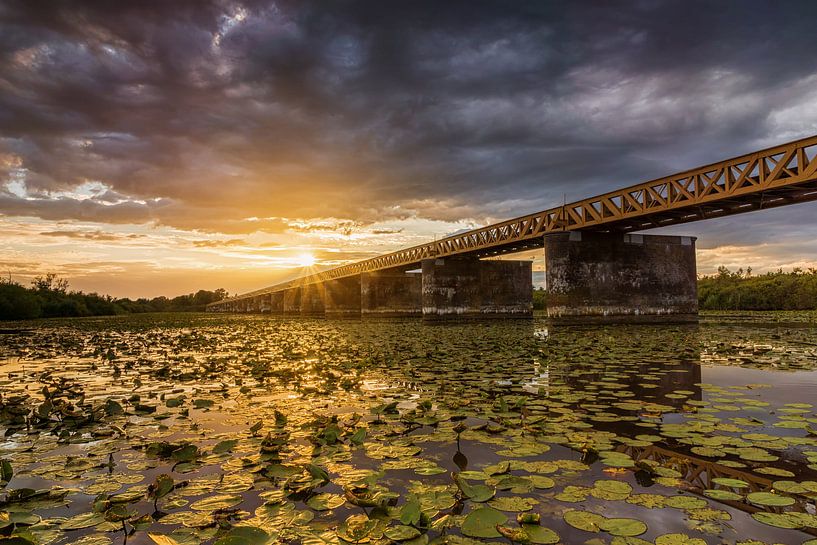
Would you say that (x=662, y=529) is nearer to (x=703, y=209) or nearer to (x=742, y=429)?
(x=742, y=429)

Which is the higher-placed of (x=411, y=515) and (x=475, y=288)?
(x=475, y=288)

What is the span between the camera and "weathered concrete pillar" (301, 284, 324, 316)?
240 feet

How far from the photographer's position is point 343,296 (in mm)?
64062

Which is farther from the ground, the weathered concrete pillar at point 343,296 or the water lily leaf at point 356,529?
the weathered concrete pillar at point 343,296

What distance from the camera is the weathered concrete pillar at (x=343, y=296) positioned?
209 ft

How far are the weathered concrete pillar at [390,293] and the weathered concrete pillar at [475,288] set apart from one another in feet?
46.7

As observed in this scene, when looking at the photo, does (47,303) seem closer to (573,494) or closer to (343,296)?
(343,296)

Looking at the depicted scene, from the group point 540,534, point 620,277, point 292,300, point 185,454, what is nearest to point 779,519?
point 540,534

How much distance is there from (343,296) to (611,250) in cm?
4474

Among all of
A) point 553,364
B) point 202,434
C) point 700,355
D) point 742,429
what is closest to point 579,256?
point 700,355

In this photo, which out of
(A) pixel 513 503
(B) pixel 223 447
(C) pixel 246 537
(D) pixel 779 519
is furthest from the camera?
(B) pixel 223 447

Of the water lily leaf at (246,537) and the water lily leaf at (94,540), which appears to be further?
the water lily leaf at (94,540)

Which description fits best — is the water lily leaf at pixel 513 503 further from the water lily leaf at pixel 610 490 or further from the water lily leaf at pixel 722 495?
the water lily leaf at pixel 722 495

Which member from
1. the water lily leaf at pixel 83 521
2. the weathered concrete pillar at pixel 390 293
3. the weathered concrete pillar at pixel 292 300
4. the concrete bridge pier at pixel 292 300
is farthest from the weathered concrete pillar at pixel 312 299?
the water lily leaf at pixel 83 521
